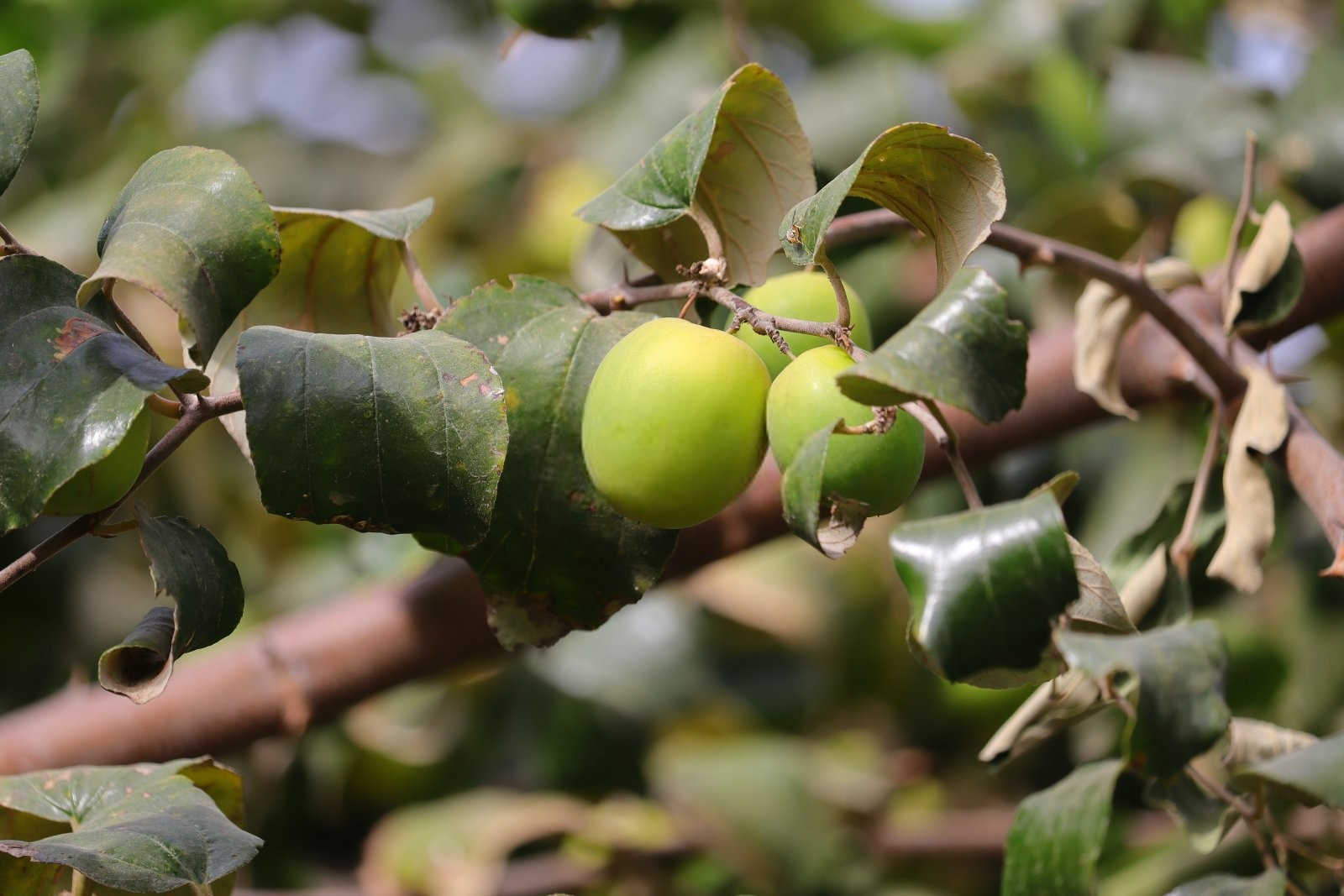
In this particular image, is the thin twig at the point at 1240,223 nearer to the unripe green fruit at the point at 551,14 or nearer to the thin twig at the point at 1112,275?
the thin twig at the point at 1112,275

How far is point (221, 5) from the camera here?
184cm

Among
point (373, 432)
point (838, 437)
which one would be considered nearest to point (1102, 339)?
point (838, 437)

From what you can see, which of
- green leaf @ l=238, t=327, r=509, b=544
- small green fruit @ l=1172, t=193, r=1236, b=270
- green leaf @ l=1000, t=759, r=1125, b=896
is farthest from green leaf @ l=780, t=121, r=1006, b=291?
small green fruit @ l=1172, t=193, r=1236, b=270

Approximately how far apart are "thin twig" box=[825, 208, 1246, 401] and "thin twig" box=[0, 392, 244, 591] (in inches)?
13.7

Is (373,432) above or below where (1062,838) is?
above

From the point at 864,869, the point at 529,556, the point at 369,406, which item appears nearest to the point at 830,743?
the point at 864,869

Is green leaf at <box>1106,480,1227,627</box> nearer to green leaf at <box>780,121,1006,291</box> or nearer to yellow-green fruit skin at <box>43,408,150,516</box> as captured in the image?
green leaf at <box>780,121,1006,291</box>

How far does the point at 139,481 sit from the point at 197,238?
100 mm

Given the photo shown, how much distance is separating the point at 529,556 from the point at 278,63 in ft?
5.43

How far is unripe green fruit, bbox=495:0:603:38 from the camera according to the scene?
0.78 metres

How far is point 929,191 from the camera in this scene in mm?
471

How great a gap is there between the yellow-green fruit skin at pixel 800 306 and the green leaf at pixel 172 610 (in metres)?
0.25

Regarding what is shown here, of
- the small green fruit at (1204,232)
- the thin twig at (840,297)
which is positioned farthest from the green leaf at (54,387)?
the small green fruit at (1204,232)

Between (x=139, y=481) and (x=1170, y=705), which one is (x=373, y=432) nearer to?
(x=139, y=481)
